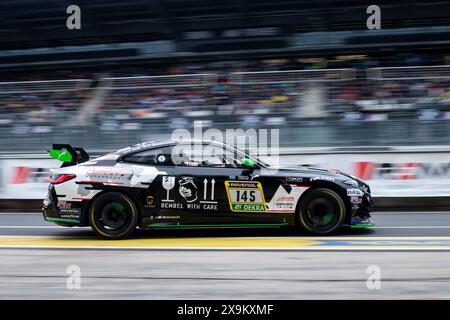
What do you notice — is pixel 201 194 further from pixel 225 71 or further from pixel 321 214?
pixel 225 71

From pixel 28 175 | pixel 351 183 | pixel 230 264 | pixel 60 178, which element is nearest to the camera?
pixel 230 264

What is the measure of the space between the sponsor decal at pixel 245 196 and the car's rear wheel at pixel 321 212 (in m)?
→ 0.55

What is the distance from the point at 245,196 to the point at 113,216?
6.06ft

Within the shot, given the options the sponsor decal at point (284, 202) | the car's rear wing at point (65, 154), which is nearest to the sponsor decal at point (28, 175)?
the car's rear wing at point (65, 154)

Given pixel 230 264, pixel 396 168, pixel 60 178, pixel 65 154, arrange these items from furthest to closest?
pixel 396 168
pixel 65 154
pixel 60 178
pixel 230 264

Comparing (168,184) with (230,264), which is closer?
(230,264)

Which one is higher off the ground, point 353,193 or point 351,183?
point 351,183

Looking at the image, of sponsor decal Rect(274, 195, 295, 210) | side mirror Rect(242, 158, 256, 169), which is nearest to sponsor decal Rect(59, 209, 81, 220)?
side mirror Rect(242, 158, 256, 169)

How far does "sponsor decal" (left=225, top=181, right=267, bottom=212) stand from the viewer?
7.95 metres

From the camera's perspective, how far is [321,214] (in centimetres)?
805

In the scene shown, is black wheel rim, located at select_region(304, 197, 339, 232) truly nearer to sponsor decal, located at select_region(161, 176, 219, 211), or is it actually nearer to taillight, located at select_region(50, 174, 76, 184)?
sponsor decal, located at select_region(161, 176, 219, 211)

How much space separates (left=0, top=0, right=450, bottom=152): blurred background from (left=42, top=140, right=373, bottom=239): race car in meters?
4.43

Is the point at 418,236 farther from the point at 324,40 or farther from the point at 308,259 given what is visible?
the point at 324,40

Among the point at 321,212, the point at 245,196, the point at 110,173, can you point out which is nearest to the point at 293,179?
the point at 321,212
